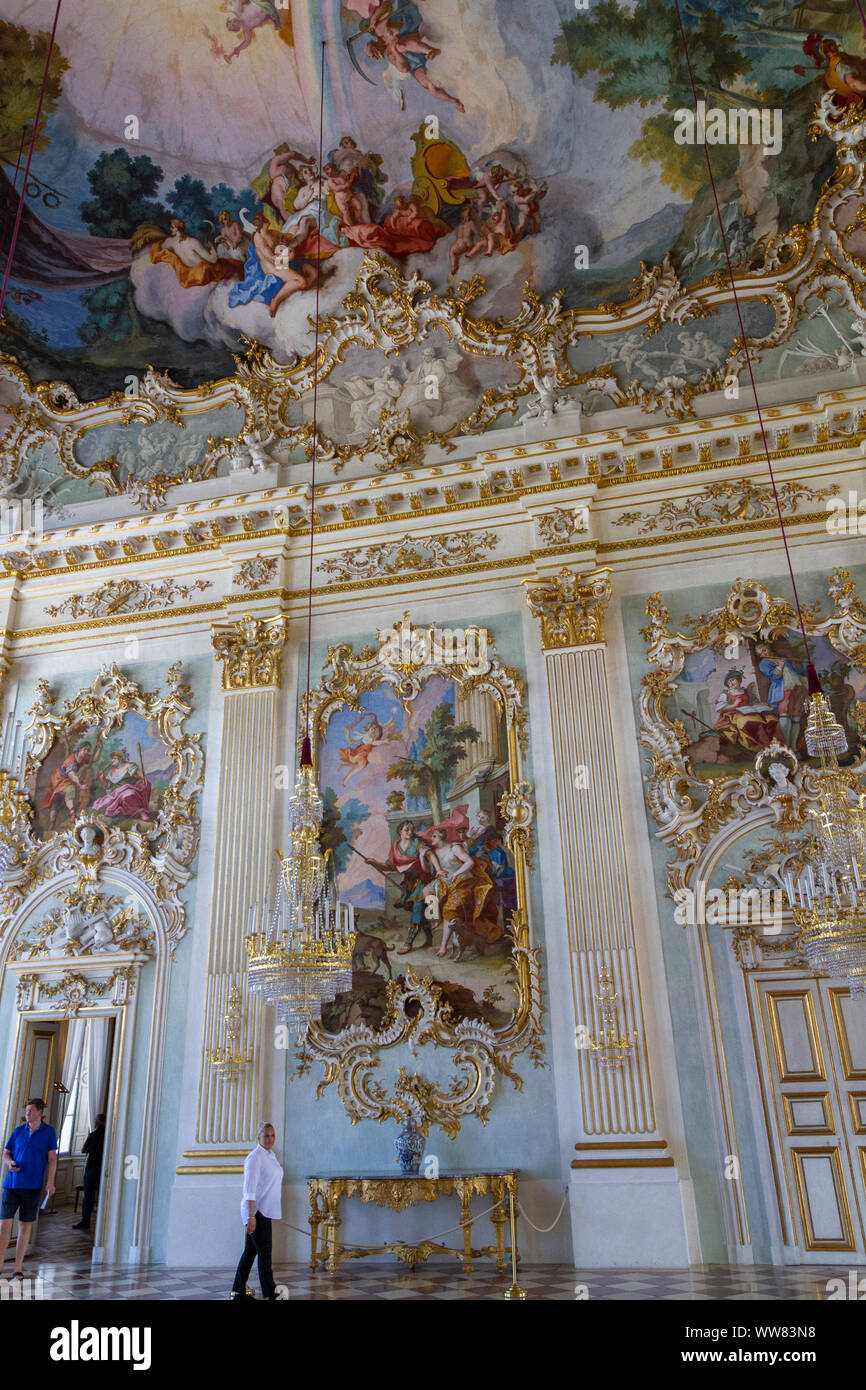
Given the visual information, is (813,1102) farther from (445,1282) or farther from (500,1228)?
(445,1282)

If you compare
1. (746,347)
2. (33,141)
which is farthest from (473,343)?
(33,141)

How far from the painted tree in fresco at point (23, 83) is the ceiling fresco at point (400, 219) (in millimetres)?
28

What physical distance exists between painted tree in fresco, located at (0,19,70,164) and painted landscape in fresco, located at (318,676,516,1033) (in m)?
8.21

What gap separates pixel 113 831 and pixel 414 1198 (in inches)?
215

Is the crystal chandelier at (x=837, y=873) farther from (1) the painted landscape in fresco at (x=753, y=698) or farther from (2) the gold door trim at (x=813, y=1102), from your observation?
(1) the painted landscape in fresco at (x=753, y=698)

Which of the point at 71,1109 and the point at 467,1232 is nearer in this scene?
the point at 467,1232

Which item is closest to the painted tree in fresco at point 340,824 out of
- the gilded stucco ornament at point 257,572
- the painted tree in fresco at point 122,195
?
the gilded stucco ornament at point 257,572

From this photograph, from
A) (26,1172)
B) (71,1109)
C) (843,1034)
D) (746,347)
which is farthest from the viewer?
(71,1109)

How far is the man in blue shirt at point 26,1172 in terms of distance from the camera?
8.76m

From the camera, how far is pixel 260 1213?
7.37 meters

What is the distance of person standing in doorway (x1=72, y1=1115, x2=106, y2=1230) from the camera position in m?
12.8

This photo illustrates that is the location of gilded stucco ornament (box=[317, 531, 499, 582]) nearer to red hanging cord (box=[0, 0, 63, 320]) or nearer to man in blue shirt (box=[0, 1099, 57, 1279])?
red hanging cord (box=[0, 0, 63, 320])

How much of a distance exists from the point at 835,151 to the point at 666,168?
1821mm
